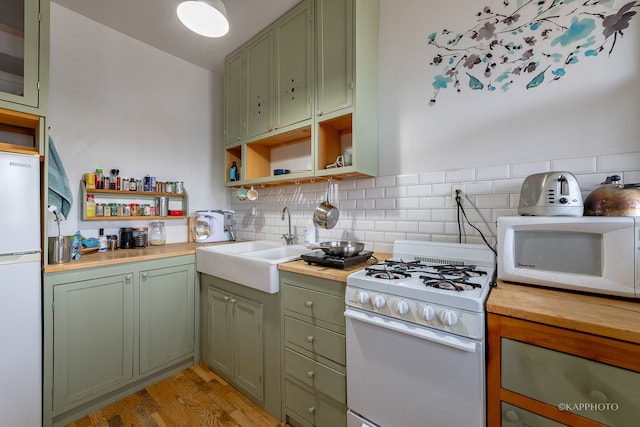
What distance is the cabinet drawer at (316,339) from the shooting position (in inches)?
47.6

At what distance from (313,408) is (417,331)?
80 centimetres

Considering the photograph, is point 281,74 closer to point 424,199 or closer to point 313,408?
point 424,199

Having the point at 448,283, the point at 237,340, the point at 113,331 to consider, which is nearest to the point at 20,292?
the point at 113,331

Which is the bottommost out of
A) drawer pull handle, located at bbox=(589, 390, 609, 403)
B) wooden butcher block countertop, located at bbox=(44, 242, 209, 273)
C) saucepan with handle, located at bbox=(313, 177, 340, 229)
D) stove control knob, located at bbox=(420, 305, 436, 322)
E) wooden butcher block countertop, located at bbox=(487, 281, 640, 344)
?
drawer pull handle, located at bbox=(589, 390, 609, 403)

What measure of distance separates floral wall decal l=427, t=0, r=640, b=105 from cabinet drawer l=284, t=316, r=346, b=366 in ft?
4.77

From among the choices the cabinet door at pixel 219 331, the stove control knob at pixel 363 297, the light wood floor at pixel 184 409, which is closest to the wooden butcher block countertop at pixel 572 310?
the stove control knob at pixel 363 297

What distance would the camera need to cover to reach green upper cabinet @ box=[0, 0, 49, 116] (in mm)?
1354

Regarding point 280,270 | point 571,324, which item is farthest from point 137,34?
point 571,324

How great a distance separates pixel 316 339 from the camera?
50.9 inches

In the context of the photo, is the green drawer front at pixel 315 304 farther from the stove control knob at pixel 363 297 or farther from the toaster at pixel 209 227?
the toaster at pixel 209 227

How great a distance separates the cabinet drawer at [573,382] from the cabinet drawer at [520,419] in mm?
55

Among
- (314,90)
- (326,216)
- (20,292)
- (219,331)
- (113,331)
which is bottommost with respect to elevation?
(219,331)

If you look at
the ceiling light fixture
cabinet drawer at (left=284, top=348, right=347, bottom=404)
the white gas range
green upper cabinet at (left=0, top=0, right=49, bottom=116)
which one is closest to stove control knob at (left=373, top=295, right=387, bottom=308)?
the white gas range

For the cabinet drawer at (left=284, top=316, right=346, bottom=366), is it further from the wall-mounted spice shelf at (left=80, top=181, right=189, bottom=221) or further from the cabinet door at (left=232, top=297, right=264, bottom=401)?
the wall-mounted spice shelf at (left=80, top=181, right=189, bottom=221)
